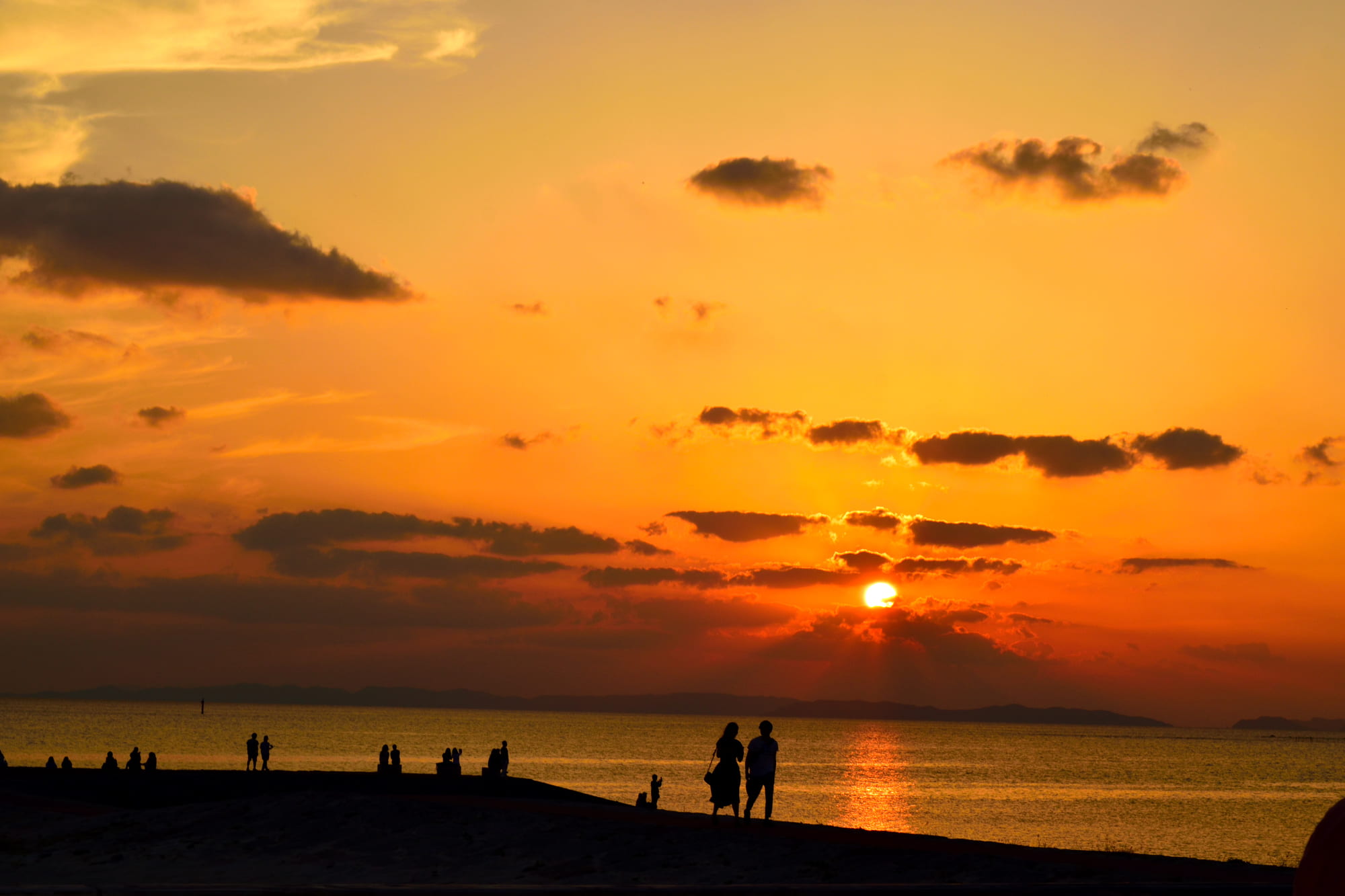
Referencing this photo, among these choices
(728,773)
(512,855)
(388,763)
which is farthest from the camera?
(388,763)

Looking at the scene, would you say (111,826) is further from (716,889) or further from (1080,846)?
(1080,846)

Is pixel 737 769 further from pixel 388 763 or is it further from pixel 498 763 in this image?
pixel 388 763

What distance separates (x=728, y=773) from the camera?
24984 mm

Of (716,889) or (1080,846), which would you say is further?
(1080,846)

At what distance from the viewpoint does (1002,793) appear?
120 metres

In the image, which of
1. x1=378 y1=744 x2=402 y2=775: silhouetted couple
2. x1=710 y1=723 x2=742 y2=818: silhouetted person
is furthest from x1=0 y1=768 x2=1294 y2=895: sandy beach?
x1=378 y1=744 x2=402 y2=775: silhouetted couple

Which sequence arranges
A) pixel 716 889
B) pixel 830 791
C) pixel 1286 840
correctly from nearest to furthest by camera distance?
1. pixel 716 889
2. pixel 1286 840
3. pixel 830 791

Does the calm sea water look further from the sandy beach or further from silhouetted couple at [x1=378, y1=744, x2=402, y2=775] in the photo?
the sandy beach

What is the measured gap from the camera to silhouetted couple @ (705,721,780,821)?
2427 centimetres

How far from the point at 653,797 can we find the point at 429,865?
946 inches

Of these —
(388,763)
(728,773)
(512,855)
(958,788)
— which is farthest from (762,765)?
(958,788)

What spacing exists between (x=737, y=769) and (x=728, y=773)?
20 centimetres

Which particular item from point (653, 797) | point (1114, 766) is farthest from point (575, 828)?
point (1114, 766)

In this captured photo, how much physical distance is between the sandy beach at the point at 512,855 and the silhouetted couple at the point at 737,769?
1.84ft
